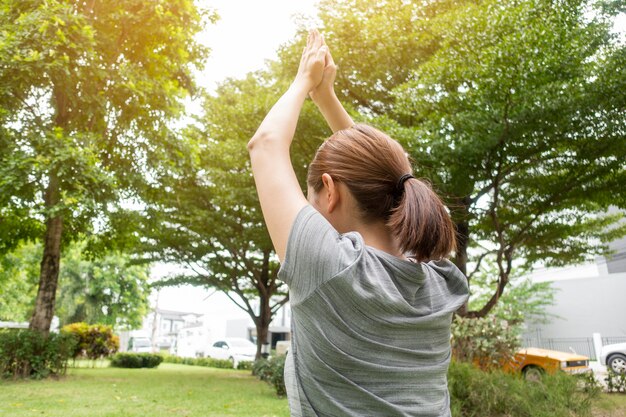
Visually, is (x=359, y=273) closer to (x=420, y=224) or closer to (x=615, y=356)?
(x=420, y=224)

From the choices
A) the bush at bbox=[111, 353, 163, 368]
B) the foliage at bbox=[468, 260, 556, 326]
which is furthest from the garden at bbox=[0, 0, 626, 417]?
the foliage at bbox=[468, 260, 556, 326]

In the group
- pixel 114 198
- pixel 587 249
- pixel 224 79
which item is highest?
pixel 224 79

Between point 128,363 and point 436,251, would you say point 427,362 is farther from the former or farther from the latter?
point 128,363

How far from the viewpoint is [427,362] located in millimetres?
1134

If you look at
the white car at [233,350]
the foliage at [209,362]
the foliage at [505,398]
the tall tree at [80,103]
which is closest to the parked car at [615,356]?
the foliage at [505,398]

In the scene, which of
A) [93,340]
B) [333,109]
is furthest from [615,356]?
[93,340]

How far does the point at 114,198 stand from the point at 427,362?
11039mm

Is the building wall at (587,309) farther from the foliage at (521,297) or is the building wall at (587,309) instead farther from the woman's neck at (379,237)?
the woman's neck at (379,237)

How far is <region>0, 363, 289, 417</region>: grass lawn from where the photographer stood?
723 centimetres

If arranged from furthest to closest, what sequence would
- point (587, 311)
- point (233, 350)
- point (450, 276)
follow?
point (587, 311) → point (233, 350) → point (450, 276)

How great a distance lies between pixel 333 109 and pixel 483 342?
8642 millimetres

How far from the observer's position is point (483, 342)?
9070 mm

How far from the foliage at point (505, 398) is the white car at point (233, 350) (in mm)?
20916

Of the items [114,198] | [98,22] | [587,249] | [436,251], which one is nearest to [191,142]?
[114,198]
